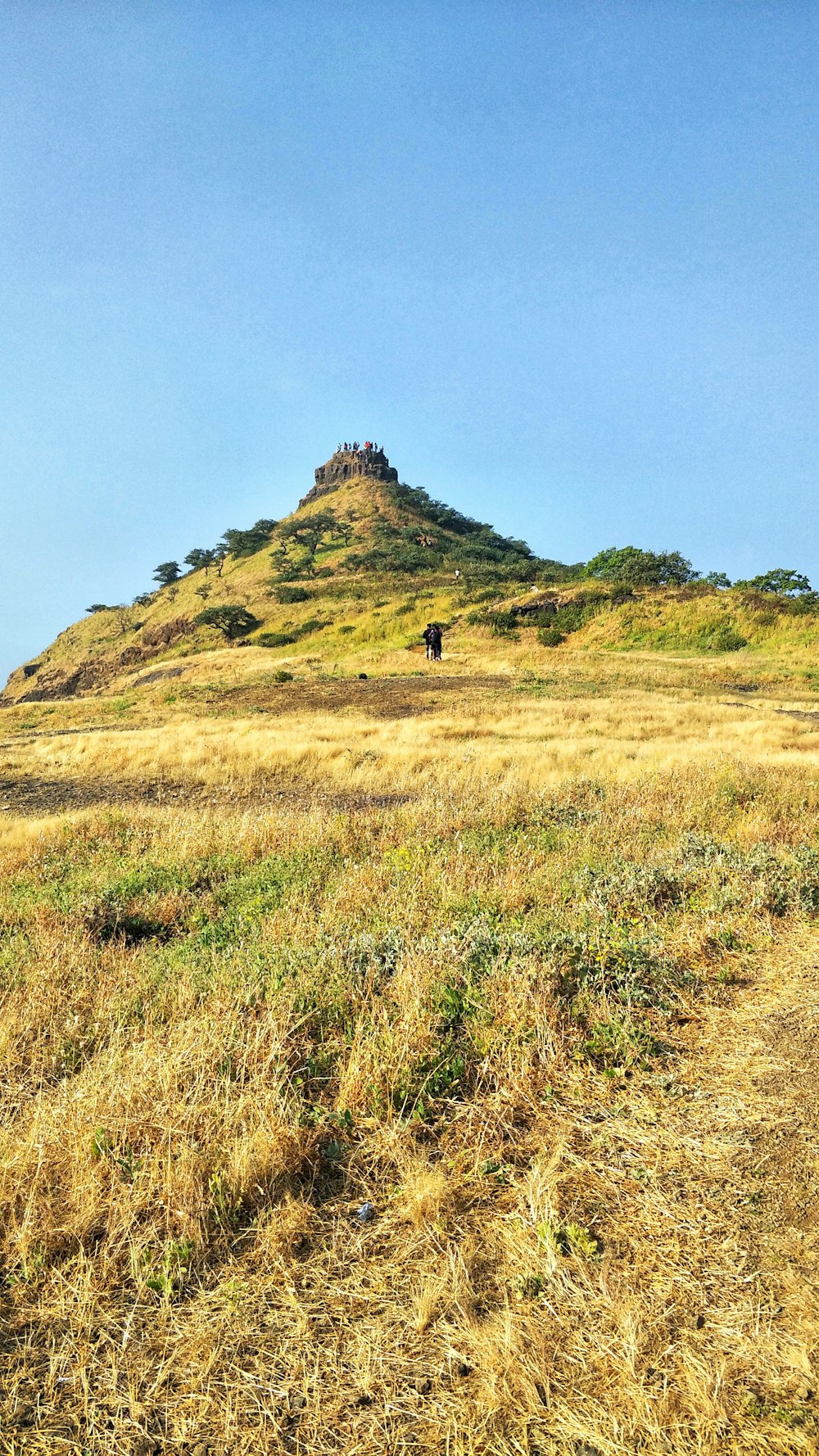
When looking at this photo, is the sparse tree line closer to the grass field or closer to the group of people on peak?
the group of people on peak

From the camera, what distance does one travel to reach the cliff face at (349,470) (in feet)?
457

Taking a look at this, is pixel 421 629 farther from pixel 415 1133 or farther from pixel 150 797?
pixel 415 1133

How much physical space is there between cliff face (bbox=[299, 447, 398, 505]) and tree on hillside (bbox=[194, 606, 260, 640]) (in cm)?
8199

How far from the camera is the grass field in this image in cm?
225

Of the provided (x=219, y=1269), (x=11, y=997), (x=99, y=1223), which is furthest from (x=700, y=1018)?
(x=11, y=997)

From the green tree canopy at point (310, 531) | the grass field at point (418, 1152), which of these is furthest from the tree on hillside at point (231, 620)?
the grass field at point (418, 1152)

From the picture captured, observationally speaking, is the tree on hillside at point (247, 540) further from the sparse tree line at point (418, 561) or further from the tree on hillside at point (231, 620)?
the tree on hillside at point (231, 620)

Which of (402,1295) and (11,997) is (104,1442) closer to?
(402,1295)

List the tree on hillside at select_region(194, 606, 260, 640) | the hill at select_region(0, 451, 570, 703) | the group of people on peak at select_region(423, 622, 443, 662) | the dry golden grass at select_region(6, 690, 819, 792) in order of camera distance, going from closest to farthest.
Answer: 1. the dry golden grass at select_region(6, 690, 819, 792)
2. the group of people on peak at select_region(423, 622, 443, 662)
3. the hill at select_region(0, 451, 570, 703)
4. the tree on hillside at select_region(194, 606, 260, 640)

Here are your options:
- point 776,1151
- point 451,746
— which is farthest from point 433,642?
point 776,1151

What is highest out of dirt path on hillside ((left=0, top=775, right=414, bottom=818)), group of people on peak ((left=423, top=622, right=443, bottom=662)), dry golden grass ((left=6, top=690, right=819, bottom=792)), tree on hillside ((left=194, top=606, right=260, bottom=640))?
tree on hillside ((left=194, top=606, right=260, bottom=640))

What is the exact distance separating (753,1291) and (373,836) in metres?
6.05

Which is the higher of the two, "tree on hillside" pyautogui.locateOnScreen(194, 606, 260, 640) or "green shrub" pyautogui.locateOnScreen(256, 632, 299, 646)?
"tree on hillside" pyautogui.locateOnScreen(194, 606, 260, 640)

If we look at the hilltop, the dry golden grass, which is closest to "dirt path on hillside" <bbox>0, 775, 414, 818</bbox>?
the dry golden grass
